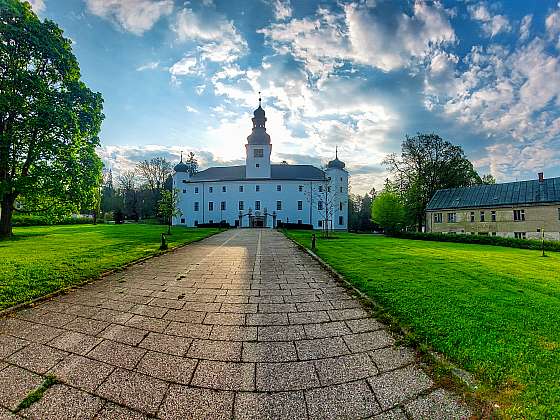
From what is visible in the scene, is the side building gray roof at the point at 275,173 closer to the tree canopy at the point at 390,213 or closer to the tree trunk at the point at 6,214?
the tree canopy at the point at 390,213

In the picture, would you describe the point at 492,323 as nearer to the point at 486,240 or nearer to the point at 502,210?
the point at 486,240

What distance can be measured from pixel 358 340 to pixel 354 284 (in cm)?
294

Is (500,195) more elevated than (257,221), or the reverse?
(500,195)

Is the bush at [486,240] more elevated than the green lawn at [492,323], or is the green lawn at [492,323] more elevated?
the green lawn at [492,323]

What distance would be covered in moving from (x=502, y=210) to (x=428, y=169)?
40.0 ft

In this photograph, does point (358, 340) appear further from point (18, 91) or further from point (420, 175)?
point (420, 175)

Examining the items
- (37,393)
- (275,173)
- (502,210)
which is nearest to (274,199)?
(275,173)

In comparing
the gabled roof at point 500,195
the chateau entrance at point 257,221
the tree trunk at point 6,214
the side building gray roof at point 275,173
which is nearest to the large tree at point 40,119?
the tree trunk at point 6,214

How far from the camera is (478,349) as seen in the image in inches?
127

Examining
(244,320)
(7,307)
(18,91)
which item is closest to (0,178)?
(18,91)

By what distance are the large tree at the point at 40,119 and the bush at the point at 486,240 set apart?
31213 millimetres

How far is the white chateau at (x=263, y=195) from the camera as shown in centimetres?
5553

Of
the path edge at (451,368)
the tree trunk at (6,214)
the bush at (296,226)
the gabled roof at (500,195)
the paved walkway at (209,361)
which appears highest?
the gabled roof at (500,195)

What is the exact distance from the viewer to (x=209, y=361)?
3.11m
